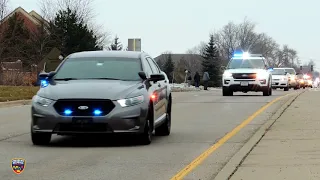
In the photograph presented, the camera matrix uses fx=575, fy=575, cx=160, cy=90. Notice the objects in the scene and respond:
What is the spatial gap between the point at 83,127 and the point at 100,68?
1.56 meters

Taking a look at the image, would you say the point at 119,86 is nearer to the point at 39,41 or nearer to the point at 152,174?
the point at 152,174

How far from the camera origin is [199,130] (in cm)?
1183

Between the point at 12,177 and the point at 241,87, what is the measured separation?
2057cm

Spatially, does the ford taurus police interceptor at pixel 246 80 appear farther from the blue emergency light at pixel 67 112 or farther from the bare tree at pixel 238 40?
the bare tree at pixel 238 40

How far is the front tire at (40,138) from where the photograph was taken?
921 centimetres

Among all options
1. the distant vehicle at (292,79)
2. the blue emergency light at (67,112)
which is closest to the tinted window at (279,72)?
the distant vehicle at (292,79)

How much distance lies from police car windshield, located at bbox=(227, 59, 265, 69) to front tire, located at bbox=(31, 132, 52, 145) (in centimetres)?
1893

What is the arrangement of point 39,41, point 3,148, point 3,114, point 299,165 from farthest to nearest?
point 39,41
point 3,114
point 3,148
point 299,165

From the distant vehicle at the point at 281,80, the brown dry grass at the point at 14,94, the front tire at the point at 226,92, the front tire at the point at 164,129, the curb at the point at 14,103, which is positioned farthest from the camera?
the distant vehicle at the point at 281,80

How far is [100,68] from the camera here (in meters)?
10.0

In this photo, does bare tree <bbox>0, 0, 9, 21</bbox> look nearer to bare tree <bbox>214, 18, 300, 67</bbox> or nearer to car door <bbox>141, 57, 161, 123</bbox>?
car door <bbox>141, 57, 161, 123</bbox>

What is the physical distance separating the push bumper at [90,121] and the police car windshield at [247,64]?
19001mm

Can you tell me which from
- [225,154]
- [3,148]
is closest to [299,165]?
[225,154]

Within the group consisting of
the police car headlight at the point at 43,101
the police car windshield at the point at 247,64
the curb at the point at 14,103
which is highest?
the police car windshield at the point at 247,64
